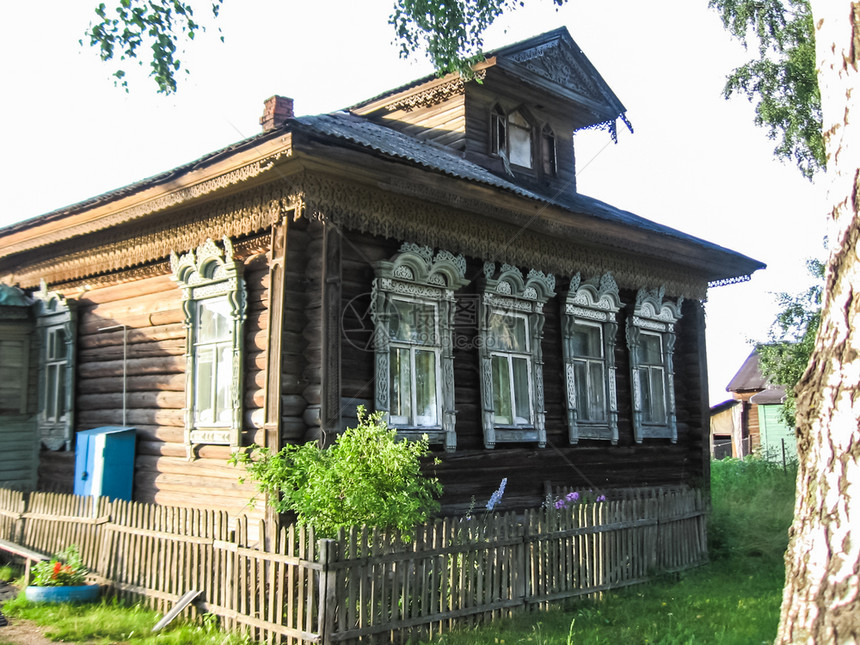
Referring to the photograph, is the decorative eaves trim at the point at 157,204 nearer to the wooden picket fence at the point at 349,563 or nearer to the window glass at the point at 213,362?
the window glass at the point at 213,362

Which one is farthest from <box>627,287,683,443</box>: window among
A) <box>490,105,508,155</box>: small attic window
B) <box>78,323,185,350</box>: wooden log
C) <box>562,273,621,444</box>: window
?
<box>78,323,185,350</box>: wooden log

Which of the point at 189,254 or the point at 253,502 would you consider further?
the point at 189,254

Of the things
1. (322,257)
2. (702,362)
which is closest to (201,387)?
(322,257)

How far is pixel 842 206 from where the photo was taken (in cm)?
389

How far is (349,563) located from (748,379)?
38373 mm

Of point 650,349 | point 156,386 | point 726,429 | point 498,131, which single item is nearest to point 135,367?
point 156,386

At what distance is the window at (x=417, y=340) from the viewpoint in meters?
8.98

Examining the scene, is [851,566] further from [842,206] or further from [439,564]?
[439,564]

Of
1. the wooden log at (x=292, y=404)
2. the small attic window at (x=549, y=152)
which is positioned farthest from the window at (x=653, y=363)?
the wooden log at (x=292, y=404)

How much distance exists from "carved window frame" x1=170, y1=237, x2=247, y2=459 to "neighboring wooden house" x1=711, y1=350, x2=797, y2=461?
29.7m

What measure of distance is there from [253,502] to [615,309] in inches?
260

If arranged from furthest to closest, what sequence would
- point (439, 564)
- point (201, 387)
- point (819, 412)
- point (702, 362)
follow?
point (702, 362) → point (201, 387) → point (439, 564) → point (819, 412)

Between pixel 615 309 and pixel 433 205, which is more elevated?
pixel 433 205

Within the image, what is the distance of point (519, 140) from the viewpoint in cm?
1354
